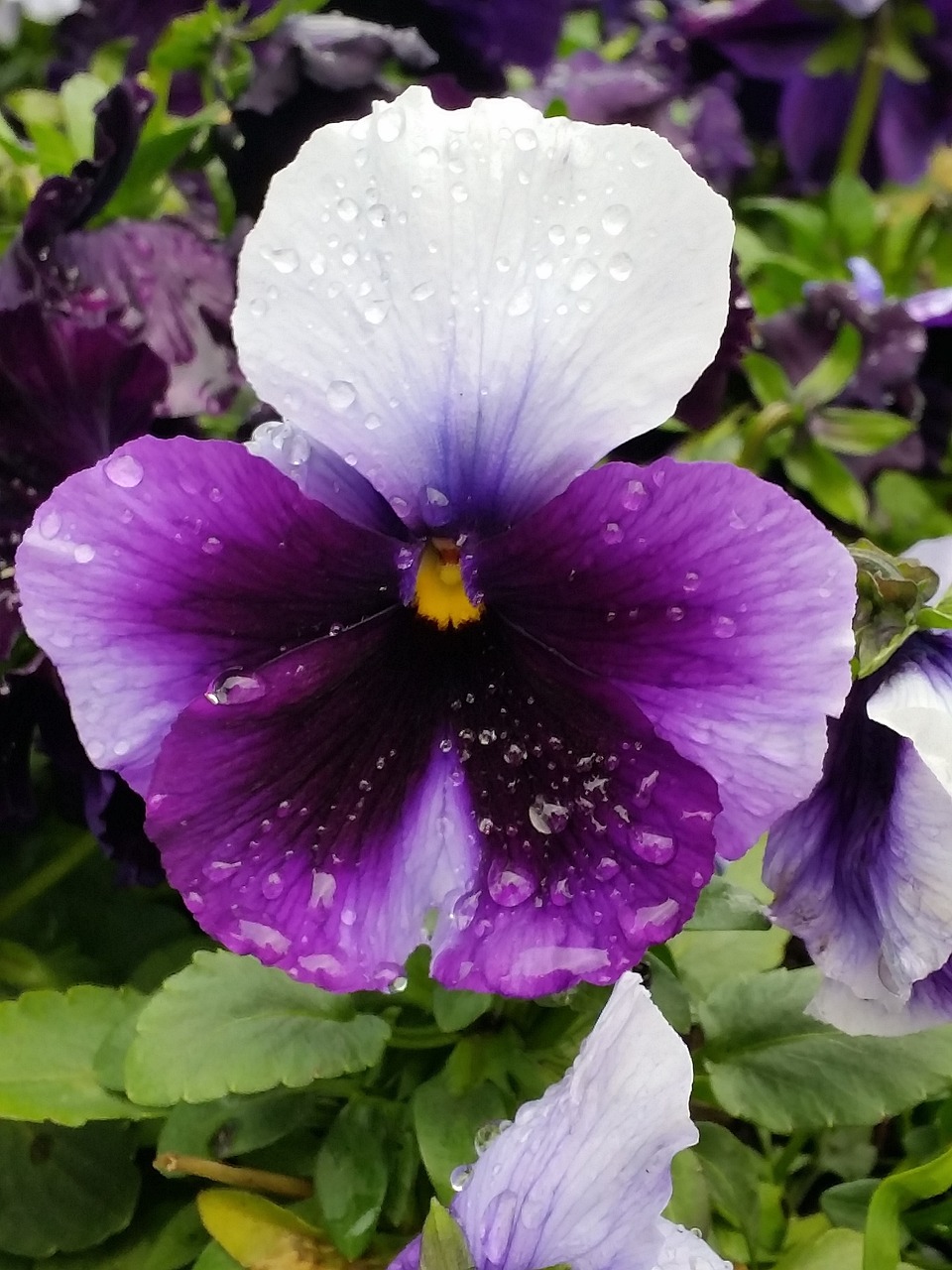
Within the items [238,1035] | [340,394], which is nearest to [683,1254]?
[238,1035]

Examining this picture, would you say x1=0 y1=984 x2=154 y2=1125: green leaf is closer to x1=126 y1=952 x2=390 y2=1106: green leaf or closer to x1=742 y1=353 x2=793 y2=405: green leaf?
x1=126 y1=952 x2=390 y2=1106: green leaf

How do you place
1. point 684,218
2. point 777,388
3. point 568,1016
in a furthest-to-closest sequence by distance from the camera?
point 777,388, point 568,1016, point 684,218

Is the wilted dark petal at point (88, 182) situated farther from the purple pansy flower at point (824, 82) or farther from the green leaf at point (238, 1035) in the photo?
the purple pansy flower at point (824, 82)

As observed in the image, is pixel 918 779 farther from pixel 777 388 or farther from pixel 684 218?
pixel 777 388

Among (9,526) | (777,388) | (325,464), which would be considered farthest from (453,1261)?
(777,388)

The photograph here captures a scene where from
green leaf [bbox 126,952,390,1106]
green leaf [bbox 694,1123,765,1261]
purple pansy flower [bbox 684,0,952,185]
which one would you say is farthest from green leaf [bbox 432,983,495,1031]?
purple pansy flower [bbox 684,0,952,185]

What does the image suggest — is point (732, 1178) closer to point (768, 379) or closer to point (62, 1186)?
point (62, 1186)

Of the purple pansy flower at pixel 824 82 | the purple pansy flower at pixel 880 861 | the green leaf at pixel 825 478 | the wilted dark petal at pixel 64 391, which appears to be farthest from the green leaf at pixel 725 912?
the purple pansy flower at pixel 824 82
